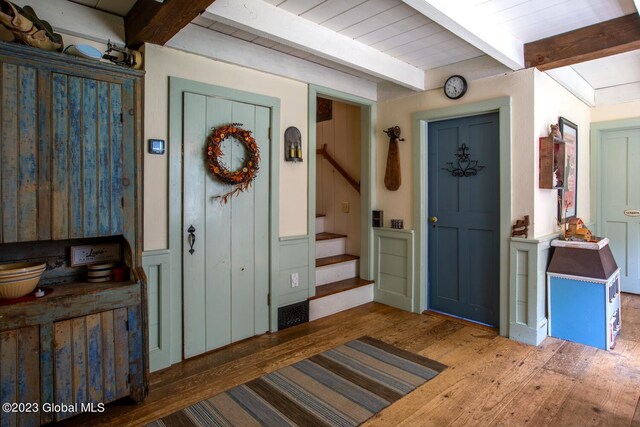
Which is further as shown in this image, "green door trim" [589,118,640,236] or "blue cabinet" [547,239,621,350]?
"green door trim" [589,118,640,236]

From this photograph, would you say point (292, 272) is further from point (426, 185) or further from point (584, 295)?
point (584, 295)

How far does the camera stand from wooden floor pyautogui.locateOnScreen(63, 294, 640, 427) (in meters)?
2.07

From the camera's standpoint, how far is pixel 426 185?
12.4ft

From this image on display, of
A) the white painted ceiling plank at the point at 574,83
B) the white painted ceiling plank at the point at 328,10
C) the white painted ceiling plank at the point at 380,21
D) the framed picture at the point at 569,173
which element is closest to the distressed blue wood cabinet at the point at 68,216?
the white painted ceiling plank at the point at 328,10

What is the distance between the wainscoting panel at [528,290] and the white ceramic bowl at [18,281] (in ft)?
10.8

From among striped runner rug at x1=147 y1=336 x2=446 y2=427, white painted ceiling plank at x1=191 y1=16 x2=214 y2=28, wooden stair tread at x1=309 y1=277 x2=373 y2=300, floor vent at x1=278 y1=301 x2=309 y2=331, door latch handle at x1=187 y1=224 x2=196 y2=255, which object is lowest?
striped runner rug at x1=147 y1=336 x2=446 y2=427

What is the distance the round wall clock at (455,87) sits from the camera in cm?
338

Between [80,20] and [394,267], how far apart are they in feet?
10.9

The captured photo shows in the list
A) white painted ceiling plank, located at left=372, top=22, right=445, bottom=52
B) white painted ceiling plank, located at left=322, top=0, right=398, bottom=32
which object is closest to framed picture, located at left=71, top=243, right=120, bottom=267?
white painted ceiling plank, located at left=322, top=0, right=398, bottom=32

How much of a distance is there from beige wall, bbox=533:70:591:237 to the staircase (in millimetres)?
1779

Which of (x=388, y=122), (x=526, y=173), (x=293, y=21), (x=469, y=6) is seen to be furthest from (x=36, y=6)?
(x=526, y=173)

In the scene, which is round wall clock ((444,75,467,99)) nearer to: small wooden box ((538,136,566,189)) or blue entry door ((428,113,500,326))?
blue entry door ((428,113,500,326))

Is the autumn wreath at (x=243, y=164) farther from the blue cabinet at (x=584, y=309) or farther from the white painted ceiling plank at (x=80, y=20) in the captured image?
the blue cabinet at (x=584, y=309)

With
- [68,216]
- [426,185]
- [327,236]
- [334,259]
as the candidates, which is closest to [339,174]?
[327,236]
